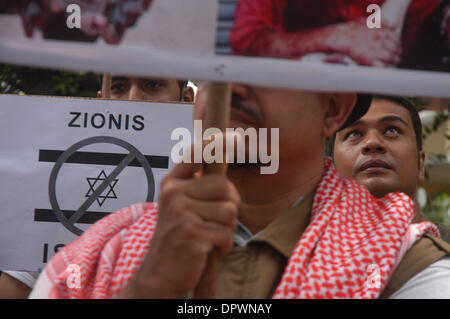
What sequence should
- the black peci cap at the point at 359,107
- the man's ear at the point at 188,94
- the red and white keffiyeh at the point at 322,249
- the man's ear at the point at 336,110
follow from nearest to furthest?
the red and white keffiyeh at the point at 322,249, the man's ear at the point at 336,110, the black peci cap at the point at 359,107, the man's ear at the point at 188,94

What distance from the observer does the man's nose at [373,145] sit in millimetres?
3359

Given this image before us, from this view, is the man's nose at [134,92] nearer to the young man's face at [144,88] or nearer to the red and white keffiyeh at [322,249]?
the young man's face at [144,88]

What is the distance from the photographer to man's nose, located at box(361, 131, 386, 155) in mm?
3359

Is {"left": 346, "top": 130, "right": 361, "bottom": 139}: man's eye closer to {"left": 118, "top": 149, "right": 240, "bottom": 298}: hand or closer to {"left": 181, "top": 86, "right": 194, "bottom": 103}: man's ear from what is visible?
{"left": 181, "top": 86, "right": 194, "bottom": 103}: man's ear

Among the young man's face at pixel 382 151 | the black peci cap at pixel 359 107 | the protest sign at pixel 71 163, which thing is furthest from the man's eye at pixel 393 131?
the black peci cap at pixel 359 107

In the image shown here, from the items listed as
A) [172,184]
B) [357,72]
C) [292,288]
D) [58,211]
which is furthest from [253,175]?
[58,211]

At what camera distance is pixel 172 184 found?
4.97ft

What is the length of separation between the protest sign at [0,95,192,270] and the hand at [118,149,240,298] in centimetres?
152

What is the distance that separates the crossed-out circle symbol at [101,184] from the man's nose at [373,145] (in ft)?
Result: 3.65

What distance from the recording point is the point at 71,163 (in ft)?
10.1

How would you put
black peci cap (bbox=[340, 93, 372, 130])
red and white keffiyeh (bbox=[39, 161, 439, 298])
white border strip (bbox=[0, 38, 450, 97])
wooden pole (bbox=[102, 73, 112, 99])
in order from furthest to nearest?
wooden pole (bbox=[102, 73, 112, 99]) < black peci cap (bbox=[340, 93, 372, 130]) < red and white keffiyeh (bbox=[39, 161, 439, 298]) < white border strip (bbox=[0, 38, 450, 97])

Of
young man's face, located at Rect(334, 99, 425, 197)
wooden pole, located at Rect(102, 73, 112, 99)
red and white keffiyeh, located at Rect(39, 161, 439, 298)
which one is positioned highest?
wooden pole, located at Rect(102, 73, 112, 99)

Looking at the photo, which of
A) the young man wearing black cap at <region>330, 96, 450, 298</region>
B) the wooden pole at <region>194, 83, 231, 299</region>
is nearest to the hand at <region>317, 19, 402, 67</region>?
the wooden pole at <region>194, 83, 231, 299</region>
